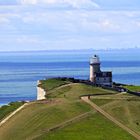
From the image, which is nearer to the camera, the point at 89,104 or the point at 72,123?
the point at 72,123

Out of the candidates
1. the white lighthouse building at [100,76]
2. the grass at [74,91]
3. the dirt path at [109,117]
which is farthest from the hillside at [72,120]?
the white lighthouse building at [100,76]

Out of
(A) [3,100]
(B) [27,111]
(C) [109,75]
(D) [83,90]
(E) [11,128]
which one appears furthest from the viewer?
(A) [3,100]

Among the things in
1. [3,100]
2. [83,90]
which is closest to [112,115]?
[83,90]

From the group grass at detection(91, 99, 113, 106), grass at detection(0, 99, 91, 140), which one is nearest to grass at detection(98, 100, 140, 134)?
grass at detection(91, 99, 113, 106)

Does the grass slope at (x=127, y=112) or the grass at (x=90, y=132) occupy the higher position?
the grass slope at (x=127, y=112)

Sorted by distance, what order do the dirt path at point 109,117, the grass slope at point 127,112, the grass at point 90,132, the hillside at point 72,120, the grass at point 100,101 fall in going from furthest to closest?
the grass at point 100,101 < the grass slope at point 127,112 < the hillside at point 72,120 < the dirt path at point 109,117 < the grass at point 90,132

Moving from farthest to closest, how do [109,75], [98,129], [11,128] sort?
[109,75] → [11,128] → [98,129]

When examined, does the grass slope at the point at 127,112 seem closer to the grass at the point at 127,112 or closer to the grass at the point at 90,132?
the grass at the point at 127,112

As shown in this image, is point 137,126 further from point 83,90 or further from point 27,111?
point 83,90

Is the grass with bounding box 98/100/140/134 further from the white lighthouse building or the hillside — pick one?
the white lighthouse building
